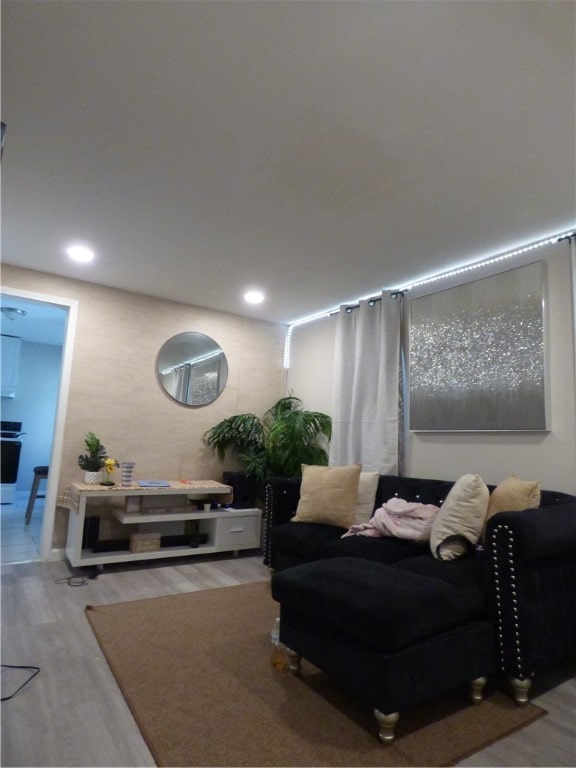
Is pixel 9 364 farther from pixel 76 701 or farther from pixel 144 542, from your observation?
pixel 76 701

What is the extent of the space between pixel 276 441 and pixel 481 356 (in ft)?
7.07

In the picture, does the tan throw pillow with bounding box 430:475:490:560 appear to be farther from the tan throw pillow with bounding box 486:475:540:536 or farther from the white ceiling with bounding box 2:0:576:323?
the white ceiling with bounding box 2:0:576:323

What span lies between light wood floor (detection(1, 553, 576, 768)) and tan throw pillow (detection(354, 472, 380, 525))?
57.2 inches

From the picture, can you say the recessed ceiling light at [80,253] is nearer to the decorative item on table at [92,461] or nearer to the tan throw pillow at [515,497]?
the decorative item on table at [92,461]

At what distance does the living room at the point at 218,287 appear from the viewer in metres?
1.68

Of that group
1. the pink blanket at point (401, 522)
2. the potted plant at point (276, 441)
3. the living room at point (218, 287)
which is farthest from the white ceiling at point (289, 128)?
the pink blanket at point (401, 522)

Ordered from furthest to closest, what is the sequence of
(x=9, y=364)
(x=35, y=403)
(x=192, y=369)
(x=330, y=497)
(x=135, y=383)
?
(x=35, y=403)
(x=9, y=364)
(x=192, y=369)
(x=135, y=383)
(x=330, y=497)

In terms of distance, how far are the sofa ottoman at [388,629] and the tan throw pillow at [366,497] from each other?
4.04ft

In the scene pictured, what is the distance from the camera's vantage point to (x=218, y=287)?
13.5 ft

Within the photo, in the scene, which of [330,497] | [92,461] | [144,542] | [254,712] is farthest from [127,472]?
[254,712]

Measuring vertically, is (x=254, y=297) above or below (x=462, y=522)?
above

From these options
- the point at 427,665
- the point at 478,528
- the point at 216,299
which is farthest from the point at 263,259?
the point at 427,665

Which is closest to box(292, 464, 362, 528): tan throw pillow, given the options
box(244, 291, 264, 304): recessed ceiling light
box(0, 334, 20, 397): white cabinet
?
box(244, 291, 264, 304): recessed ceiling light

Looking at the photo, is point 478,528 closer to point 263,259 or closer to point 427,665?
point 427,665
